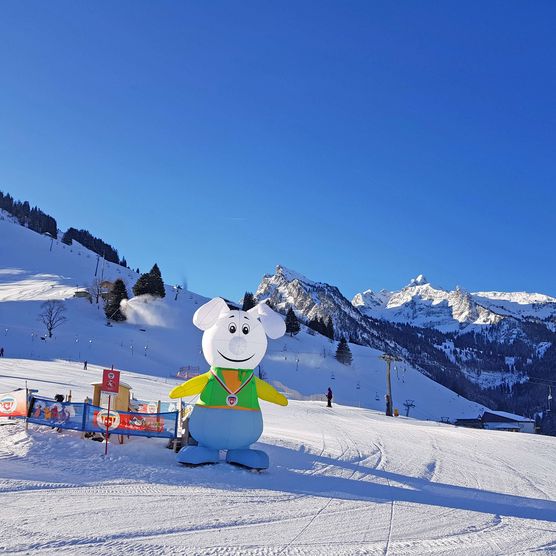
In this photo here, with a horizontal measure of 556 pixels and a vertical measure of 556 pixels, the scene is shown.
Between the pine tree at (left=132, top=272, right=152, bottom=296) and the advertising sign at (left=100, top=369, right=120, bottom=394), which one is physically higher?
the pine tree at (left=132, top=272, right=152, bottom=296)

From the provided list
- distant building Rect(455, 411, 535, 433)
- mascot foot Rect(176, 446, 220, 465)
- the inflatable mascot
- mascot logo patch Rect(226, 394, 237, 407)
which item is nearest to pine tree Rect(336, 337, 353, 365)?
distant building Rect(455, 411, 535, 433)

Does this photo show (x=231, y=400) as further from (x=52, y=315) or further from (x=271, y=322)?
(x=52, y=315)

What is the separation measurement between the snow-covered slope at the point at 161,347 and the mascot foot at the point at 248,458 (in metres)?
33.4

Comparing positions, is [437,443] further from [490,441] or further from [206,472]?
[206,472]

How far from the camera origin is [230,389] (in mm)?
10359

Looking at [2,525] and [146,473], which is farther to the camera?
[146,473]

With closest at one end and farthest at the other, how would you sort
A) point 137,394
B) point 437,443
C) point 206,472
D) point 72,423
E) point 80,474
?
point 80,474, point 206,472, point 72,423, point 437,443, point 137,394

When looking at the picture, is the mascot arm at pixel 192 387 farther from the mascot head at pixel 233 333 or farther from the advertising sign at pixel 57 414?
the advertising sign at pixel 57 414

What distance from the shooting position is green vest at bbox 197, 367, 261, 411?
33.7 ft

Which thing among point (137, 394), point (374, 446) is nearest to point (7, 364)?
point (137, 394)

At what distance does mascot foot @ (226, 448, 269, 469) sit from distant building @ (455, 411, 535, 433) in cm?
5934

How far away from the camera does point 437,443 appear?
51.8 ft

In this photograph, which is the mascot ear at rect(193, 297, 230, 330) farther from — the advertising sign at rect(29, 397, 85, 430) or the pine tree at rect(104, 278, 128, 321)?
the pine tree at rect(104, 278, 128, 321)

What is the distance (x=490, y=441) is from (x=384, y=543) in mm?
12471
